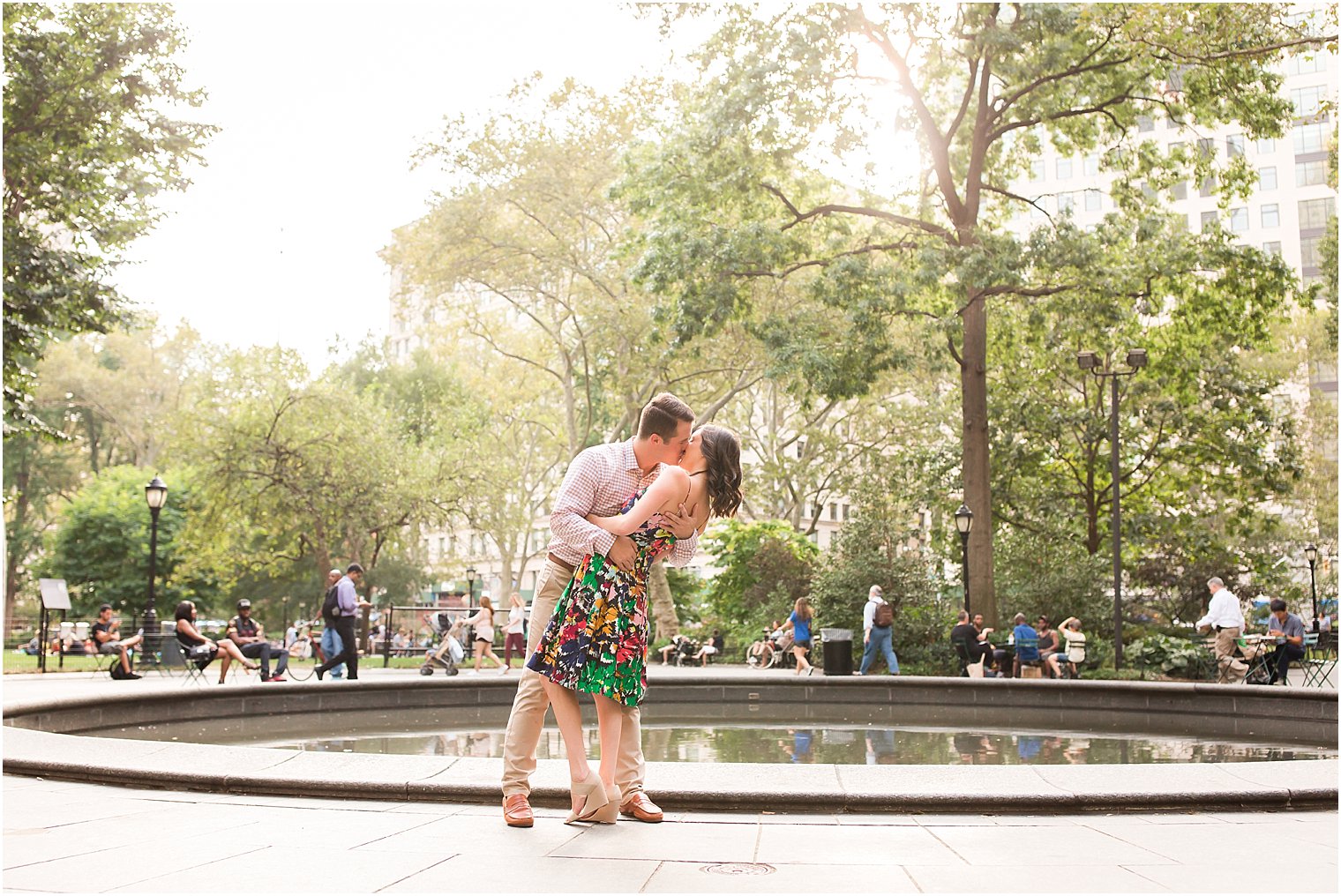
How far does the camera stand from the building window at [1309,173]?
68375 millimetres

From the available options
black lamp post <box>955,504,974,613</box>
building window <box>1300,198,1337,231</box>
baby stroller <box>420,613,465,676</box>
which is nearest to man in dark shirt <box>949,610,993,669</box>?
black lamp post <box>955,504,974,613</box>

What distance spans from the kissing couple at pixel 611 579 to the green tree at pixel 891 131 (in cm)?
1687

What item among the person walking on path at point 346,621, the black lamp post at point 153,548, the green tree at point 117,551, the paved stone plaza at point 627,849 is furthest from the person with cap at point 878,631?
the green tree at point 117,551

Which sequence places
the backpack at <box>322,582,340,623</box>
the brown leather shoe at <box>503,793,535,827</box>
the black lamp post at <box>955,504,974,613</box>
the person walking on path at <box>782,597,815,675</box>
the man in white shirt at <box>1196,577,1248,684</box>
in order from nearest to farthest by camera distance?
1. the brown leather shoe at <box>503,793,535,827</box>
2. the backpack at <box>322,582,340,623</box>
3. the man in white shirt at <box>1196,577,1248,684</box>
4. the person walking on path at <box>782,597,815,675</box>
5. the black lamp post at <box>955,504,974,613</box>

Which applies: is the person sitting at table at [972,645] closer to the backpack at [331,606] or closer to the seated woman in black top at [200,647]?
the backpack at [331,606]

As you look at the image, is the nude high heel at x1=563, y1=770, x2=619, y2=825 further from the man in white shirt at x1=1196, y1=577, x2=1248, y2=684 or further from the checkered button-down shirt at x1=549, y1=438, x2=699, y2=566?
the man in white shirt at x1=1196, y1=577, x2=1248, y2=684

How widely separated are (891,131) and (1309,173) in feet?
185

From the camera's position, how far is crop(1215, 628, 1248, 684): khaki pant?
18594 mm

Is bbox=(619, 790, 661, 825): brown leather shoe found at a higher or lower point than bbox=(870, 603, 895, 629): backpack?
lower

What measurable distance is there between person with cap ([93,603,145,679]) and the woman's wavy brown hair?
1668 centimetres

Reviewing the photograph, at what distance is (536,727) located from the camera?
548cm

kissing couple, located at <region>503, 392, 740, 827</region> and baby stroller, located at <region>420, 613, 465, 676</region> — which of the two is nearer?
kissing couple, located at <region>503, 392, 740, 827</region>

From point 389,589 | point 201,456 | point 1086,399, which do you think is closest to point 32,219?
point 201,456

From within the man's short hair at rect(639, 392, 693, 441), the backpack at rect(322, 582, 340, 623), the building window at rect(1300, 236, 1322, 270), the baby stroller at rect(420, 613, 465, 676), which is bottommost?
the baby stroller at rect(420, 613, 465, 676)
